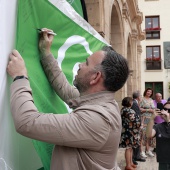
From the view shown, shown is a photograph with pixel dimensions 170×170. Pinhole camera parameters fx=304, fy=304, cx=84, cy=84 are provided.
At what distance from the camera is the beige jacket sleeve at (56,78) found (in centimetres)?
182

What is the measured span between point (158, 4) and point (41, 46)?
2510cm

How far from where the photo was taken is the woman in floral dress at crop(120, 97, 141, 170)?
18.2 ft

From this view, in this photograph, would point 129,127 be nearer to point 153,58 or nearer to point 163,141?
point 163,141

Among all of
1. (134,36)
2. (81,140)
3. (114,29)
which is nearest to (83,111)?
(81,140)

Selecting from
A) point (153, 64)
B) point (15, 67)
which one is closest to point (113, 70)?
point (15, 67)

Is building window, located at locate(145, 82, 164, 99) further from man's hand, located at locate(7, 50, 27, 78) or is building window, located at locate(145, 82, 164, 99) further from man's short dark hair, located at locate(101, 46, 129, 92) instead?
man's hand, located at locate(7, 50, 27, 78)

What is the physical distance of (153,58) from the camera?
962 inches

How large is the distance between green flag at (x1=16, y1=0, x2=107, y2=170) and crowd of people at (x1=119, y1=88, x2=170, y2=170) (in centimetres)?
171

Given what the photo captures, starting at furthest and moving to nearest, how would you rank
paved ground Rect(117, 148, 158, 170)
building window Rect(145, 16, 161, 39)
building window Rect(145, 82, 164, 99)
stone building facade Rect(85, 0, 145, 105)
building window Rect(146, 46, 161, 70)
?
1. building window Rect(145, 16, 161, 39)
2. building window Rect(145, 82, 164, 99)
3. building window Rect(146, 46, 161, 70)
4. stone building facade Rect(85, 0, 145, 105)
5. paved ground Rect(117, 148, 158, 170)

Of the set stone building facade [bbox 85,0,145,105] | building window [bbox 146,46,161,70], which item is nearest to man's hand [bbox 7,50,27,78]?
stone building facade [bbox 85,0,145,105]

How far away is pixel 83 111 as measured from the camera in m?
1.35

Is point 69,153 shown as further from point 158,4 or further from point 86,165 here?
point 158,4

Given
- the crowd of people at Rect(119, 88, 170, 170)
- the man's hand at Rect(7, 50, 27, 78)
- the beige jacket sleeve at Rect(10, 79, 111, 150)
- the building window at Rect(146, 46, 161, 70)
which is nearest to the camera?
the beige jacket sleeve at Rect(10, 79, 111, 150)

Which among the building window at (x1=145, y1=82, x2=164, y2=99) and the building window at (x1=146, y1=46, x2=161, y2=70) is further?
the building window at (x1=145, y1=82, x2=164, y2=99)
